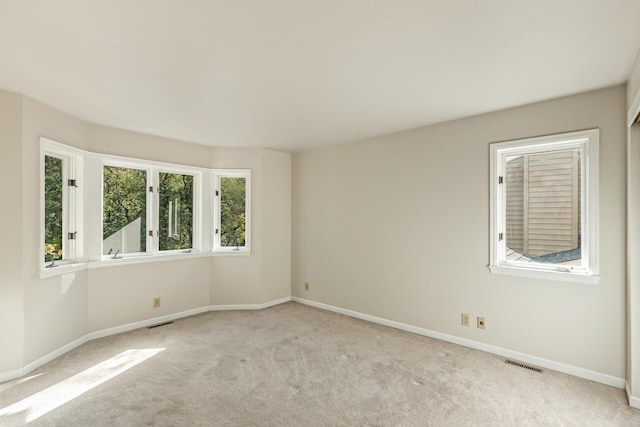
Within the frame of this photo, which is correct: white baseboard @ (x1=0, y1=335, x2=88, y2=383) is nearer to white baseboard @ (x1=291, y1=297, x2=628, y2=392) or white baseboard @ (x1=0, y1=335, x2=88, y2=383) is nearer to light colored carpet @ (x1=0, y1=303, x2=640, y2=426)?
light colored carpet @ (x1=0, y1=303, x2=640, y2=426)

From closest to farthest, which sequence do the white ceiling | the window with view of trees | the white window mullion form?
the white ceiling, the white window mullion, the window with view of trees

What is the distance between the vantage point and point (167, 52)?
2.03m

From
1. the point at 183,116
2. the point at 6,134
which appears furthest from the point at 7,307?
the point at 183,116

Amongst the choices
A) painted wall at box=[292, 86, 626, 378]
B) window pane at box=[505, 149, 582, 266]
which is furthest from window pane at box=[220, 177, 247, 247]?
window pane at box=[505, 149, 582, 266]

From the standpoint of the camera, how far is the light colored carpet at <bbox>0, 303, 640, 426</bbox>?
2.18m

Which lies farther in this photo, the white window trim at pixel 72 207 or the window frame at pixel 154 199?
the window frame at pixel 154 199

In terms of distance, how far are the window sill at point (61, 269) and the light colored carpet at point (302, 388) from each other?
2.74 feet

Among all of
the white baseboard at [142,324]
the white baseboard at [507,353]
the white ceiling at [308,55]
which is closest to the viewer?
the white ceiling at [308,55]

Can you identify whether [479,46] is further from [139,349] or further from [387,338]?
[139,349]

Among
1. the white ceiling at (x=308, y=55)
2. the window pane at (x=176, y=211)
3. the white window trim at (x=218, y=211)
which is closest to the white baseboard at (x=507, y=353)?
the white window trim at (x=218, y=211)

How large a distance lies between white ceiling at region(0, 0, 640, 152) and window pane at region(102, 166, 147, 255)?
0.87 metres

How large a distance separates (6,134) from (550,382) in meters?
5.09

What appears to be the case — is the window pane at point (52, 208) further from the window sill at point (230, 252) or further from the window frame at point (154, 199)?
the window sill at point (230, 252)

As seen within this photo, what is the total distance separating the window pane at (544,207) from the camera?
9.42 feet
